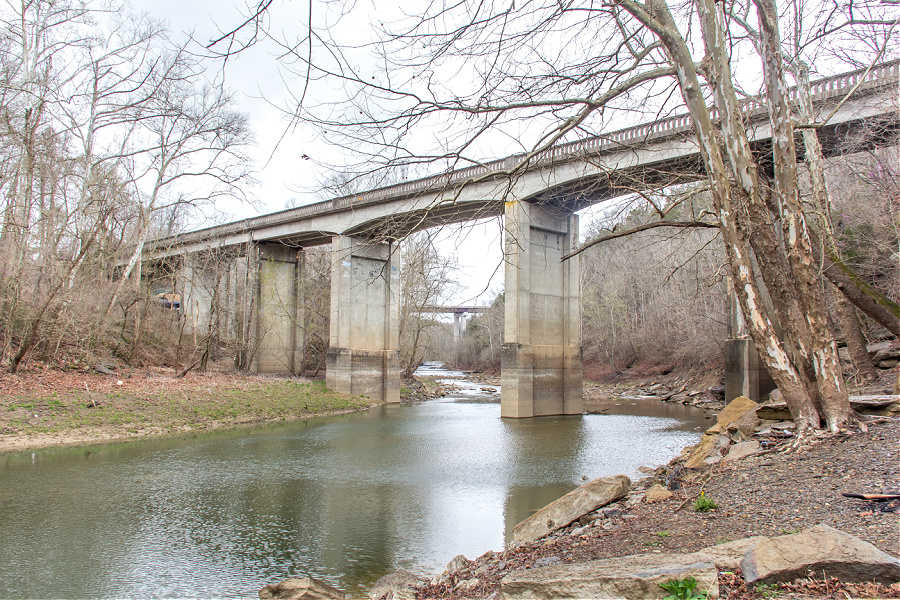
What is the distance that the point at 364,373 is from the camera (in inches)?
1183

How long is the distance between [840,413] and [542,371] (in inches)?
682

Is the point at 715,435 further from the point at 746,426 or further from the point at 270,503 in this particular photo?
the point at 270,503

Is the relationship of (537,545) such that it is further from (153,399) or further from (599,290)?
(599,290)

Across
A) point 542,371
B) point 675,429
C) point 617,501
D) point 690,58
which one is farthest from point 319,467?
point 542,371

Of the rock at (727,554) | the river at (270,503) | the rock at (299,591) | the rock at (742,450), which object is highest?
the rock at (727,554)

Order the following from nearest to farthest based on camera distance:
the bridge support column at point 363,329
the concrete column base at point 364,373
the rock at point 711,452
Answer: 1. the rock at point 711,452
2. the concrete column base at point 364,373
3. the bridge support column at point 363,329

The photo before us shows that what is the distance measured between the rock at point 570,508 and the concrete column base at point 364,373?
2327cm

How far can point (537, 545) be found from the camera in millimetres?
6105

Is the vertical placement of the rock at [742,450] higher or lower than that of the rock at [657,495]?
higher

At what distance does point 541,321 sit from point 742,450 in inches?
660

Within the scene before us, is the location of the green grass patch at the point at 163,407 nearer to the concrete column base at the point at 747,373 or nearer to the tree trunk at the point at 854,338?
the concrete column base at the point at 747,373

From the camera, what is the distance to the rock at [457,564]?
6.13 meters

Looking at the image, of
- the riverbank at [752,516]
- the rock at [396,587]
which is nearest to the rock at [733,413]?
the riverbank at [752,516]

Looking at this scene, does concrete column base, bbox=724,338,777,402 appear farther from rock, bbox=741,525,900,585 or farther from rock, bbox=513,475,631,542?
rock, bbox=741,525,900,585
